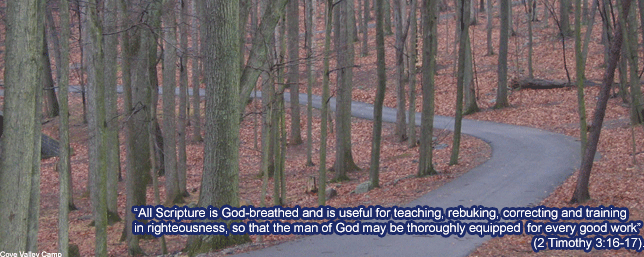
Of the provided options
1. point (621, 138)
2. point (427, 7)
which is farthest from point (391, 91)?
point (427, 7)

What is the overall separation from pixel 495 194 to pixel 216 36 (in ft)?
Answer: 25.3

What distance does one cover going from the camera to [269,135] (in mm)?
12516

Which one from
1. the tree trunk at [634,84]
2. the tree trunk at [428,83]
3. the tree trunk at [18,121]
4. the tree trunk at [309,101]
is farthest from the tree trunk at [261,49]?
the tree trunk at [634,84]

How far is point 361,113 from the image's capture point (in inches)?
1127

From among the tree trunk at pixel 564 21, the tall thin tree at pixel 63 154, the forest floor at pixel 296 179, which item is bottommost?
the forest floor at pixel 296 179

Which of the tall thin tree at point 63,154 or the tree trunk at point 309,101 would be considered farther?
the tree trunk at point 309,101

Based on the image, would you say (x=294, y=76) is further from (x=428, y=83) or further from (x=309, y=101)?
(x=428, y=83)

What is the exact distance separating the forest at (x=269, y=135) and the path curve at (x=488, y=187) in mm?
60

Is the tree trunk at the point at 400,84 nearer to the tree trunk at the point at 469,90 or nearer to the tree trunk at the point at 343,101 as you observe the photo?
the tree trunk at the point at 343,101

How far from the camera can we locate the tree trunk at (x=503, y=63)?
25041 mm

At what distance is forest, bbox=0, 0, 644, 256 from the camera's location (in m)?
8.08

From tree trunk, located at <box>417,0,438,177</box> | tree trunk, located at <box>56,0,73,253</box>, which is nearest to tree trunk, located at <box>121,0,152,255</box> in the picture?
tree trunk, located at <box>56,0,73,253</box>

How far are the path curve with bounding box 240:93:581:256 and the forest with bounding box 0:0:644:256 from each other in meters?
0.06

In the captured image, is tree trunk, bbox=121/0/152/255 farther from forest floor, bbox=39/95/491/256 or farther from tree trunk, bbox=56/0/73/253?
tree trunk, bbox=56/0/73/253
